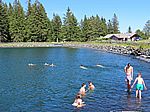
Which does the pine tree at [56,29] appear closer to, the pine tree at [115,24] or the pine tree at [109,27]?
the pine tree at [109,27]

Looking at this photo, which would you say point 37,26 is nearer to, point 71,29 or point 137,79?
point 71,29

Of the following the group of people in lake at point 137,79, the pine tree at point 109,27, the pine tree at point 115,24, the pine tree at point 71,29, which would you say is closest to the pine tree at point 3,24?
the pine tree at point 71,29

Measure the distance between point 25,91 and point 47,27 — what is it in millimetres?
96953

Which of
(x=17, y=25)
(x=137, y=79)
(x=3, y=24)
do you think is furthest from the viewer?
(x=17, y=25)

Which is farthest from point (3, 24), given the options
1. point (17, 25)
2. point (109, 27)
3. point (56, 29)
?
point (109, 27)

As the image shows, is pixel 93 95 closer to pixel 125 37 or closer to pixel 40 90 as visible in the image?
pixel 40 90

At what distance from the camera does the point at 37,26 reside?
121 meters

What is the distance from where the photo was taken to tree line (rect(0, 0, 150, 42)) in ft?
392

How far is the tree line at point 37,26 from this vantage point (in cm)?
11938

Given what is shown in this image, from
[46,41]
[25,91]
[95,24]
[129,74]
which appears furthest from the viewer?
[95,24]

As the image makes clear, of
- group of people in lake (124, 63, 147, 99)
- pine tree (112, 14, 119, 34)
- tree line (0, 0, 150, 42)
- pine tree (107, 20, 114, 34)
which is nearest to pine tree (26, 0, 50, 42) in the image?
tree line (0, 0, 150, 42)

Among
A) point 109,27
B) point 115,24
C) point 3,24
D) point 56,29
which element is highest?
point 115,24

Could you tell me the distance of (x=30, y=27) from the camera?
391ft

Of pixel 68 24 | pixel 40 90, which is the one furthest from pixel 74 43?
pixel 40 90
